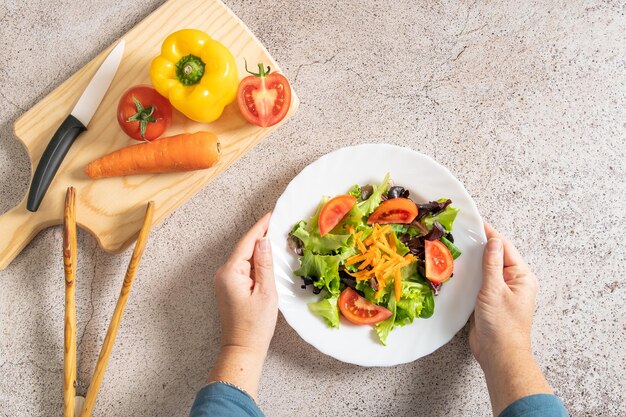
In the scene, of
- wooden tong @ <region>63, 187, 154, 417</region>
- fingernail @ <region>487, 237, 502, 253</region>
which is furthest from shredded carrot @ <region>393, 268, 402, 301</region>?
wooden tong @ <region>63, 187, 154, 417</region>

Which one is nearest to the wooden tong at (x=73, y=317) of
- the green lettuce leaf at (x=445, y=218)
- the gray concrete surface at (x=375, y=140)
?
the gray concrete surface at (x=375, y=140)

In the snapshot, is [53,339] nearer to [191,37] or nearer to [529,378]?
[191,37]

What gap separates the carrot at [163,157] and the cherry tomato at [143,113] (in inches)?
1.1

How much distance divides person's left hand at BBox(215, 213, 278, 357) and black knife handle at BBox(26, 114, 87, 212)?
1.55 feet

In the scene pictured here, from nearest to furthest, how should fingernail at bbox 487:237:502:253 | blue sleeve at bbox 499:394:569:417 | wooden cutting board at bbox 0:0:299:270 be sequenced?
blue sleeve at bbox 499:394:569:417, fingernail at bbox 487:237:502:253, wooden cutting board at bbox 0:0:299:270

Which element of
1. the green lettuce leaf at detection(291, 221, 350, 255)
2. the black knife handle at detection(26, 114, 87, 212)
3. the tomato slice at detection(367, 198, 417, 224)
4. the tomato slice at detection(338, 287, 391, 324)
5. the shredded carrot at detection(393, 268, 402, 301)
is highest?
the black knife handle at detection(26, 114, 87, 212)

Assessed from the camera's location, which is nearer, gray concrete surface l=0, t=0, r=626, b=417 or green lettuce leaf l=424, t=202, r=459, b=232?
green lettuce leaf l=424, t=202, r=459, b=232

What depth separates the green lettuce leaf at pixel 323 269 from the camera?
1280 millimetres

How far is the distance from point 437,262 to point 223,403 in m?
0.57

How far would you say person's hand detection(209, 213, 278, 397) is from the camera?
1298mm

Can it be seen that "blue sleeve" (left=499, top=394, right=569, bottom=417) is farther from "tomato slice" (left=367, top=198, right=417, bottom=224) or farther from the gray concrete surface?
"tomato slice" (left=367, top=198, right=417, bottom=224)

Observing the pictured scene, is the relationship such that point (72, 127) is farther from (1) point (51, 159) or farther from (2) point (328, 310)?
(2) point (328, 310)

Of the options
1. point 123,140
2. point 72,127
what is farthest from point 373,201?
point 72,127

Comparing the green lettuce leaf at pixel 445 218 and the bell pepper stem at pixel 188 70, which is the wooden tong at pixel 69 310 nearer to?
the bell pepper stem at pixel 188 70
